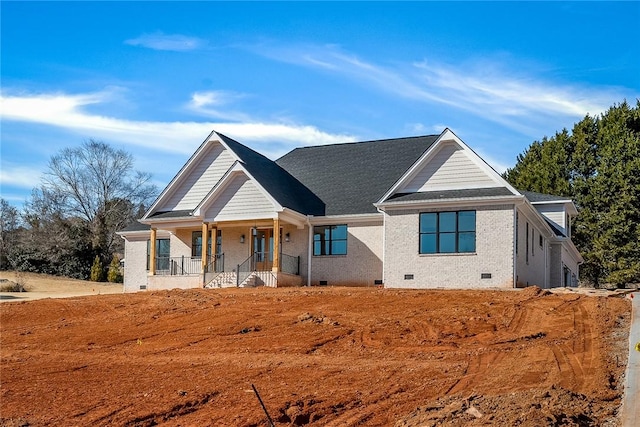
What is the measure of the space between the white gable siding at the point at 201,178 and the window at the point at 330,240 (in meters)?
4.96

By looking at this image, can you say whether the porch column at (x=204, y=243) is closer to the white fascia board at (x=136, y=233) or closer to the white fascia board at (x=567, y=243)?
the white fascia board at (x=136, y=233)

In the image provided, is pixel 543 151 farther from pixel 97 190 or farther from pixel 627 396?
pixel 627 396

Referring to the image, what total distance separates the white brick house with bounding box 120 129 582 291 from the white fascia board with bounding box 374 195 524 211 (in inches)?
2.3

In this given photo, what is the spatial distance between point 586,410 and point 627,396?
845mm

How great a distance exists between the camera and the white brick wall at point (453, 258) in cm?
2438

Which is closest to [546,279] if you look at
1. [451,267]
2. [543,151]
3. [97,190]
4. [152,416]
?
[451,267]

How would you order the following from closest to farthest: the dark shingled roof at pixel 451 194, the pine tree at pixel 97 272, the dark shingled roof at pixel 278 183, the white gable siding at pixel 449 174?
1. the dark shingled roof at pixel 451 194
2. the white gable siding at pixel 449 174
3. the dark shingled roof at pixel 278 183
4. the pine tree at pixel 97 272

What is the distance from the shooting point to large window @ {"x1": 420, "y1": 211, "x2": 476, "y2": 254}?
25.0 meters

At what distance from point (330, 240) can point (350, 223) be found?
3.71ft

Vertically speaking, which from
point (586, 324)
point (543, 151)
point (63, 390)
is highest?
point (543, 151)

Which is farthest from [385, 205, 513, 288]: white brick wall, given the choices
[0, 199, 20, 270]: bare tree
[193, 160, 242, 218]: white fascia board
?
[0, 199, 20, 270]: bare tree

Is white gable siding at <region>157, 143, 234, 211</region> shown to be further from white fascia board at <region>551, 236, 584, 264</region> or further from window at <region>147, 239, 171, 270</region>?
white fascia board at <region>551, 236, 584, 264</region>

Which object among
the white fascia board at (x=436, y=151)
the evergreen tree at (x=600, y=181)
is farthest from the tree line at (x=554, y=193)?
the white fascia board at (x=436, y=151)

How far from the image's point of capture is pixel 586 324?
15633mm
